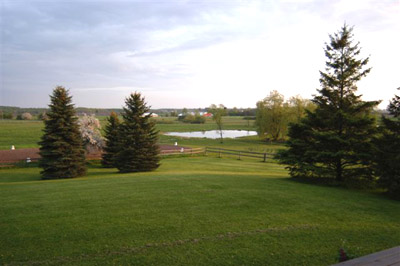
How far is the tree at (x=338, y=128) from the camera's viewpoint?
11477 millimetres

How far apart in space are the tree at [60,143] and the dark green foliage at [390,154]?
740 inches

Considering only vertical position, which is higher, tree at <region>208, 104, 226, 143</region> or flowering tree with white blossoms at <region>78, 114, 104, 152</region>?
tree at <region>208, 104, 226, 143</region>

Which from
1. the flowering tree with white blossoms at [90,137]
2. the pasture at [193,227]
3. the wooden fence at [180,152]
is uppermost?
the flowering tree with white blossoms at [90,137]

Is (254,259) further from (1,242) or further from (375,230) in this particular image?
(1,242)

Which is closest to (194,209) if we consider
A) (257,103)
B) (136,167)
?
(136,167)

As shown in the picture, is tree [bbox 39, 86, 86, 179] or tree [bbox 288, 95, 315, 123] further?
tree [bbox 288, 95, 315, 123]

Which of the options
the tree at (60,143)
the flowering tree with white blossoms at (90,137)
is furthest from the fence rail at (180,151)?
the tree at (60,143)

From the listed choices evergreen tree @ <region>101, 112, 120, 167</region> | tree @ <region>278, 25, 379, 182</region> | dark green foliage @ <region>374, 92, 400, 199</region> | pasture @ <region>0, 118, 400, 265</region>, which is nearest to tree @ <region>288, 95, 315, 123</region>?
evergreen tree @ <region>101, 112, 120, 167</region>

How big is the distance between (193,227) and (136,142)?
16725mm

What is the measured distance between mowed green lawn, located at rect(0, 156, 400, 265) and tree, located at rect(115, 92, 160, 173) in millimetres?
12131

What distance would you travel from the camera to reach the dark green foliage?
30.6ft

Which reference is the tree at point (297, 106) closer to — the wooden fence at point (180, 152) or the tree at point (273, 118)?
the tree at point (273, 118)

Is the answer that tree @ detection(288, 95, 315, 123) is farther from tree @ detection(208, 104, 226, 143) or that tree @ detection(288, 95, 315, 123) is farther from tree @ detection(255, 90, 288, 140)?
tree @ detection(208, 104, 226, 143)

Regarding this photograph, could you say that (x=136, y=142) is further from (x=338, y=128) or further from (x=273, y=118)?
(x=273, y=118)
